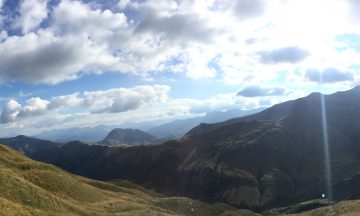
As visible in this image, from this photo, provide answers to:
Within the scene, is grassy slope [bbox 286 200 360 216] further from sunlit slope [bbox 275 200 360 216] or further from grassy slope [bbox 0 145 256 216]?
grassy slope [bbox 0 145 256 216]

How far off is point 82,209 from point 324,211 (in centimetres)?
8229

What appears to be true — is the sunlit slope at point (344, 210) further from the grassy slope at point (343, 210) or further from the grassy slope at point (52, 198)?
the grassy slope at point (52, 198)

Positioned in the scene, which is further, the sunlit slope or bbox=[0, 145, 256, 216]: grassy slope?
the sunlit slope

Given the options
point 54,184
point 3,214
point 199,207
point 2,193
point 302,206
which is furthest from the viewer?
point 302,206

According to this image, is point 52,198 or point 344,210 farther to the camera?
point 344,210

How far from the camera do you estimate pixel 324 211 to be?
12656 centimetres

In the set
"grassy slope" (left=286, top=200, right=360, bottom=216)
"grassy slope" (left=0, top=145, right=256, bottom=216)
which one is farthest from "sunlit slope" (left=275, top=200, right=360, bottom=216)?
"grassy slope" (left=0, top=145, right=256, bottom=216)

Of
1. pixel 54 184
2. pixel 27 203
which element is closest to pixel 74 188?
pixel 54 184

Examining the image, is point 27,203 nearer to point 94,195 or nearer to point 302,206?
point 94,195

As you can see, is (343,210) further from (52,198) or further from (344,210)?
(52,198)

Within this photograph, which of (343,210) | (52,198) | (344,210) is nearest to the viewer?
(52,198)

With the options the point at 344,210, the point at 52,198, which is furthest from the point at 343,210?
the point at 52,198

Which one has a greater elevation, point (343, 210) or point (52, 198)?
point (52, 198)

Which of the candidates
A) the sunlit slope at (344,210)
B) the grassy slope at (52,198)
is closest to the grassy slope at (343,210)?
the sunlit slope at (344,210)
